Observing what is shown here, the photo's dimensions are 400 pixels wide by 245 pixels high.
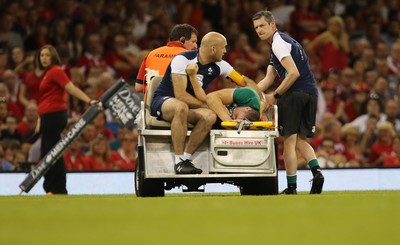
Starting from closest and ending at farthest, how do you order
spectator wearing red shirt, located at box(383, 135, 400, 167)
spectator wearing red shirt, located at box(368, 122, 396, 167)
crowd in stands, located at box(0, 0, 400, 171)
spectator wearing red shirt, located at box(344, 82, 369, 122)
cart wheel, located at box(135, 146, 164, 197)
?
cart wheel, located at box(135, 146, 164, 197), crowd in stands, located at box(0, 0, 400, 171), spectator wearing red shirt, located at box(383, 135, 400, 167), spectator wearing red shirt, located at box(368, 122, 396, 167), spectator wearing red shirt, located at box(344, 82, 369, 122)

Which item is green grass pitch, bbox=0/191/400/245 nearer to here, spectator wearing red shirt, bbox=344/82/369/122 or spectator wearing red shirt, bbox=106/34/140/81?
spectator wearing red shirt, bbox=344/82/369/122

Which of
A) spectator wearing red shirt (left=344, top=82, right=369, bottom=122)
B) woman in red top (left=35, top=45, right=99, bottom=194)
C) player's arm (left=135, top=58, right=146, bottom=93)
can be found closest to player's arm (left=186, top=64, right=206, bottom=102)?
player's arm (left=135, top=58, right=146, bottom=93)

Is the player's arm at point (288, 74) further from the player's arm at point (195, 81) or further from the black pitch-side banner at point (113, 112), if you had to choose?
the black pitch-side banner at point (113, 112)

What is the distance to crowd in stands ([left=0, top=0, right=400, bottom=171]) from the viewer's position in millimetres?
16859

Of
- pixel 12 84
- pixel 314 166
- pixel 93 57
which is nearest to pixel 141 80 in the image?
pixel 314 166

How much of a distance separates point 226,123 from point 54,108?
3.31 metres

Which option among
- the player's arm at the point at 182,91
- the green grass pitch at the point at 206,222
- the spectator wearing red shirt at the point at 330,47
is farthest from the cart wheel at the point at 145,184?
the spectator wearing red shirt at the point at 330,47

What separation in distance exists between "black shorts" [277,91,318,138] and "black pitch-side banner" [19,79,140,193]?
2.31m

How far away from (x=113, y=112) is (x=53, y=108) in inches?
28.1

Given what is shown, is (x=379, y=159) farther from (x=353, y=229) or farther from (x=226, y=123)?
(x=353, y=229)

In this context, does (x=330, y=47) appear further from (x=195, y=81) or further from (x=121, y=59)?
(x=195, y=81)

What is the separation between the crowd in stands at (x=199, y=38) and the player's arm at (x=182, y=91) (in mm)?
4617

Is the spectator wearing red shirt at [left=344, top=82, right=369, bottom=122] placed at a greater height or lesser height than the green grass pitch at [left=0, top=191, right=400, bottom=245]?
lesser

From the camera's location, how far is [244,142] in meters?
11.7
